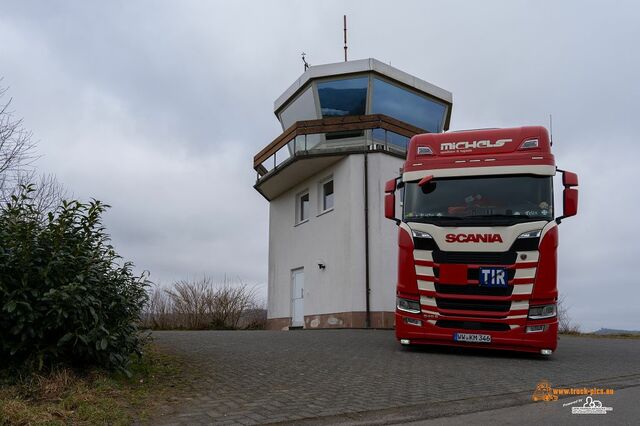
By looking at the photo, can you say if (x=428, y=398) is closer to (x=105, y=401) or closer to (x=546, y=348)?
(x=105, y=401)

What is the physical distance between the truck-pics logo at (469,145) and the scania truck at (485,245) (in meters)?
0.02

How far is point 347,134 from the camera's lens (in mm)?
19969

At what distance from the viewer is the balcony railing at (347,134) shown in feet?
63.6

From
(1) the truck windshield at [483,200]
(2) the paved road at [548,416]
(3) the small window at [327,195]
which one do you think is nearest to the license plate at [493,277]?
(1) the truck windshield at [483,200]

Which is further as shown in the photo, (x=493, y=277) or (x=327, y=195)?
(x=327, y=195)

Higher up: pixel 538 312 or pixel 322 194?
pixel 322 194

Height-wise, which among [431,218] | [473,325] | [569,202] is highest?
[569,202]

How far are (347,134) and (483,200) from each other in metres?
10.6

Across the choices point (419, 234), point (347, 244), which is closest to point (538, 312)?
point (419, 234)

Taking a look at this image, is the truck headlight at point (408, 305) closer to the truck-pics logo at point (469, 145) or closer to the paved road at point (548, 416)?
the truck-pics logo at point (469, 145)

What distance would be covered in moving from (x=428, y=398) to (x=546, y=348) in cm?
404

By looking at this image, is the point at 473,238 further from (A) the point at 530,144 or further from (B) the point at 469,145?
(A) the point at 530,144

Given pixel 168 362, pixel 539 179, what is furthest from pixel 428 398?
pixel 539 179

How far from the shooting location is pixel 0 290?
5535 millimetres
